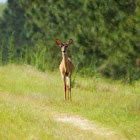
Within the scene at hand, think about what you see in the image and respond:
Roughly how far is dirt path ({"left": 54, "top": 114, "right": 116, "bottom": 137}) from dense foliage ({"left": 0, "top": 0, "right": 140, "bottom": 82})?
197 inches

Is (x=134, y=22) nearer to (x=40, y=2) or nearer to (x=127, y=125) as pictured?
(x=127, y=125)

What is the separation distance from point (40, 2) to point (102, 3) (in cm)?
821

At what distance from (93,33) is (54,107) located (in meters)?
8.01

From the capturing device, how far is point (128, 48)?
46.1 feet

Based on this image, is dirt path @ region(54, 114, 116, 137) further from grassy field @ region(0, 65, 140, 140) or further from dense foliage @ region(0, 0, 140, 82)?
dense foliage @ region(0, 0, 140, 82)

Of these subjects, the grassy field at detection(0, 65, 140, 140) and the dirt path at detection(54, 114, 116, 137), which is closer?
the grassy field at detection(0, 65, 140, 140)

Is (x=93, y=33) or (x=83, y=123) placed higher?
(x=93, y=33)

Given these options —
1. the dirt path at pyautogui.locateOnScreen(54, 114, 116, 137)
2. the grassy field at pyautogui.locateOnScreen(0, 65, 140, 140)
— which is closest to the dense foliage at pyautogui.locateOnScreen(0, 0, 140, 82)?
the grassy field at pyautogui.locateOnScreen(0, 65, 140, 140)

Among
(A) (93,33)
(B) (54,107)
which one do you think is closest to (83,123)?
(B) (54,107)

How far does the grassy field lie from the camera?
613 centimetres

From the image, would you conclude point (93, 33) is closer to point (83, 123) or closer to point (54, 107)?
point (54, 107)

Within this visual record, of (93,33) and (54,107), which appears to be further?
(93,33)

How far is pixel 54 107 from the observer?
9.02m

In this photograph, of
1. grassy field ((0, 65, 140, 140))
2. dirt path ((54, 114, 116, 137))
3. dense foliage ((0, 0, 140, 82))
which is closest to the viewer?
grassy field ((0, 65, 140, 140))
